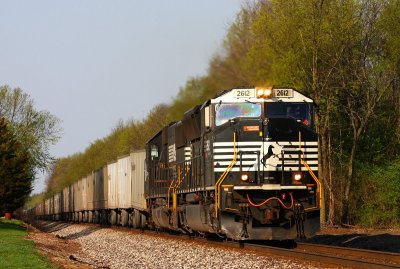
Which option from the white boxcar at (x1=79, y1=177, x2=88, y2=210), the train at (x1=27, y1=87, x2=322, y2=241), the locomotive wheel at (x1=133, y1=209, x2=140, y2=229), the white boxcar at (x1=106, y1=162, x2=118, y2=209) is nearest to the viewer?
the train at (x1=27, y1=87, x2=322, y2=241)

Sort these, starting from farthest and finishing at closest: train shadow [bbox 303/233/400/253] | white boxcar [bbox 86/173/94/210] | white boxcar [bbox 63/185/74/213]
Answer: white boxcar [bbox 63/185/74/213]
white boxcar [bbox 86/173/94/210]
train shadow [bbox 303/233/400/253]

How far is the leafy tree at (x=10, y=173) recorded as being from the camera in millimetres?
49084

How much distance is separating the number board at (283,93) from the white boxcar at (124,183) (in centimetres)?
1875

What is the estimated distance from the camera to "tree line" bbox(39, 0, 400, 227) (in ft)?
114

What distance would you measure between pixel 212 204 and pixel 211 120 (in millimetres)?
2228

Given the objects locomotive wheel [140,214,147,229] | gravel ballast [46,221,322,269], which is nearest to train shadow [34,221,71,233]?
locomotive wheel [140,214,147,229]

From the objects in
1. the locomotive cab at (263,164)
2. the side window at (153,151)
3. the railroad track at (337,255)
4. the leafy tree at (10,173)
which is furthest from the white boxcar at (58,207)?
the locomotive cab at (263,164)

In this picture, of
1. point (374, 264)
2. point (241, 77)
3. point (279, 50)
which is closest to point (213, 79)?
point (241, 77)

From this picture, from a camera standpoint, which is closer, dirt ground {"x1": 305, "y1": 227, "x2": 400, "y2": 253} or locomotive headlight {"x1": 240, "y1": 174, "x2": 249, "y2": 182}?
locomotive headlight {"x1": 240, "y1": 174, "x2": 249, "y2": 182}

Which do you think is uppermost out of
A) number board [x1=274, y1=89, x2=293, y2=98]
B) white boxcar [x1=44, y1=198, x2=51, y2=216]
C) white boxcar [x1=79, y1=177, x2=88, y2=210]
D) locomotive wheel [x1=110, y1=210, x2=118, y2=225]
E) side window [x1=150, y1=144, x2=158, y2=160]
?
number board [x1=274, y1=89, x2=293, y2=98]

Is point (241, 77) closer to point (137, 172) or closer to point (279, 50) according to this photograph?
point (279, 50)

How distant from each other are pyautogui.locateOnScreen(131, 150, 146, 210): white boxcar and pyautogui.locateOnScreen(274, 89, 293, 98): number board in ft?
47.0

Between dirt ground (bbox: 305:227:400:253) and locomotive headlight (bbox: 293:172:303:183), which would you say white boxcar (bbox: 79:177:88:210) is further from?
locomotive headlight (bbox: 293:172:303:183)

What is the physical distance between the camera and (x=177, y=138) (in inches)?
990
